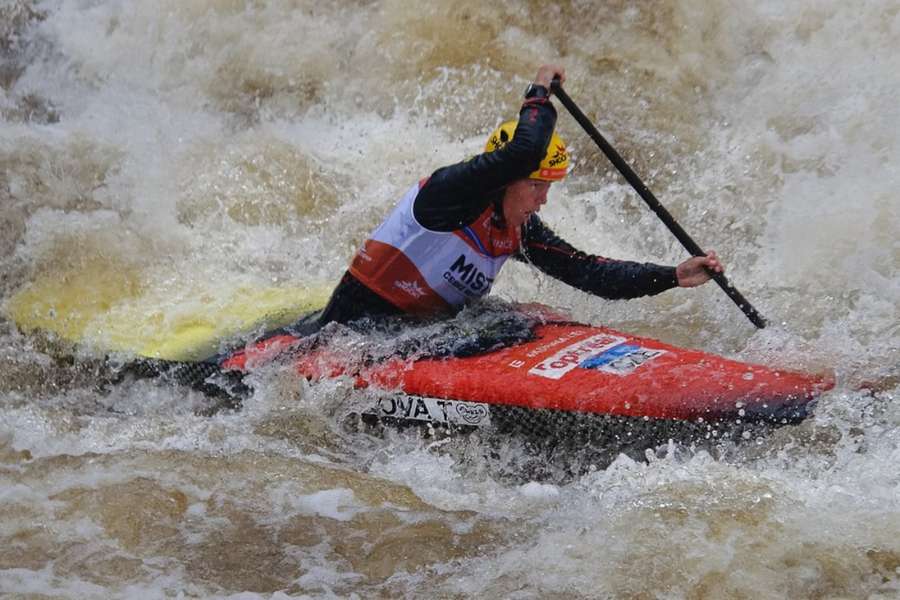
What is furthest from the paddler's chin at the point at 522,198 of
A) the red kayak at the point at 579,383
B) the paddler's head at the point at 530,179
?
the red kayak at the point at 579,383

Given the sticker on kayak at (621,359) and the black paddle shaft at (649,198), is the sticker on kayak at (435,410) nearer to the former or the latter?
the sticker on kayak at (621,359)

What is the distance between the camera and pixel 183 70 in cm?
728

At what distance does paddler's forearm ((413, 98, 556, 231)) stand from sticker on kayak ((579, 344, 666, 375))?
690 millimetres

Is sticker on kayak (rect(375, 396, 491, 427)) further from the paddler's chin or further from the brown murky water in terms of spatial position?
the paddler's chin

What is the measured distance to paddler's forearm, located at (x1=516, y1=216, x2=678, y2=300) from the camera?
14.0 ft

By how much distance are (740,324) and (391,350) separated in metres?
1.69

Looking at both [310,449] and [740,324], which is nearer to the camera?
[310,449]

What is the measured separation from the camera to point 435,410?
3859 millimetres

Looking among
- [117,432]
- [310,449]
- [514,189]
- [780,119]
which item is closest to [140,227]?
[117,432]

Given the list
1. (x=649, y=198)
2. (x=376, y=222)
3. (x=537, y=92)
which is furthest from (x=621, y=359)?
(x=376, y=222)

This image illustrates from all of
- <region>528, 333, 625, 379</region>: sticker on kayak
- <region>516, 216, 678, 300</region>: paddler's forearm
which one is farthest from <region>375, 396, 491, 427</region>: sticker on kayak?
<region>516, 216, 678, 300</region>: paddler's forearm

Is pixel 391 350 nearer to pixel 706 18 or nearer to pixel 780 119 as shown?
pixel 780 119

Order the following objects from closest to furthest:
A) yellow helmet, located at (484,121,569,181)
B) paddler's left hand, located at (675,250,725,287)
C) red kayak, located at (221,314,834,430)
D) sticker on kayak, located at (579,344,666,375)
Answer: red kayak, located at (221,314,834,430)
sticker on kayak, located at (579,344,666,375)
yellow helmet, located at (484,121,569,181)
paddler's left hand, located at (675,250,725,287)

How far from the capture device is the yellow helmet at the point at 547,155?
12.5 feet
